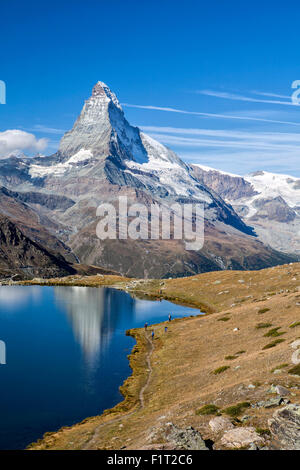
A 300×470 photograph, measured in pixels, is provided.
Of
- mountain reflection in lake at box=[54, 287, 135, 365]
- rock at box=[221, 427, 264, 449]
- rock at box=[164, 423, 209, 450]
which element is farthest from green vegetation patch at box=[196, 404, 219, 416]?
mountain reflection in lake at box=[54, 287, 135, 365]

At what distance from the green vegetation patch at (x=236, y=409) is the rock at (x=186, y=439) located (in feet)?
18.1

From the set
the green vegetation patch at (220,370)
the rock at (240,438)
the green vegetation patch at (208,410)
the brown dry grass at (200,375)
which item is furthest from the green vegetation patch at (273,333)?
the rock at (240,438)

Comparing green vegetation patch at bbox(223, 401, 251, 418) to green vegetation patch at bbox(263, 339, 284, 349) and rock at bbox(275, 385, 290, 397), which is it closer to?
rock at bbox(275, 385, 290, 397)

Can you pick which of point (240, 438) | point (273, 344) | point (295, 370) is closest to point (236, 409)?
point (240, 438)

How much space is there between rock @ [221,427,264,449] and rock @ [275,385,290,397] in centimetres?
819

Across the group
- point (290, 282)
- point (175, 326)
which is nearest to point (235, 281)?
point (290, 282)

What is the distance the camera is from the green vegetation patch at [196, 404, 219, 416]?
3812 centimetres

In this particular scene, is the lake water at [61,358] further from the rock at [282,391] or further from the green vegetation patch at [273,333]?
the rock at [282,391]

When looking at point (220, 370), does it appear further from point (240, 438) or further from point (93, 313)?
point (93, 313)

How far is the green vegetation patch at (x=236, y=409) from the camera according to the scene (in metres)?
35.6

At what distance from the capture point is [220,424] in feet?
108

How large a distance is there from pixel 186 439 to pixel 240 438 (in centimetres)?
405
